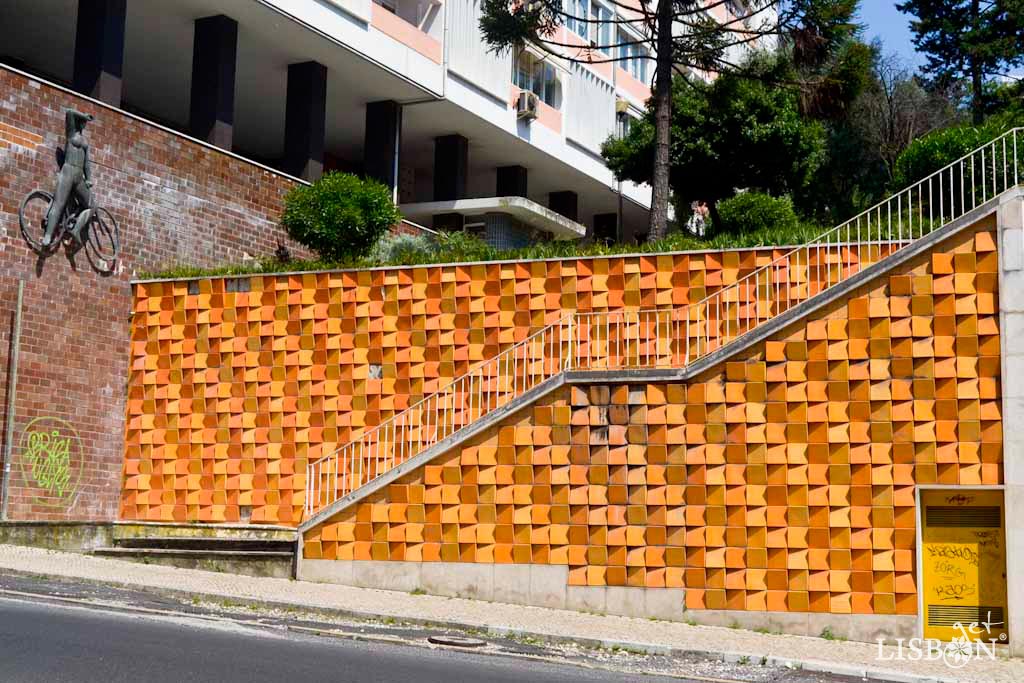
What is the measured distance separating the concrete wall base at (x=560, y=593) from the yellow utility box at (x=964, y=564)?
41 cm

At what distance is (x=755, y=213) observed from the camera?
76.9 feet

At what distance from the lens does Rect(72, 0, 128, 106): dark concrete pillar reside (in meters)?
22.3

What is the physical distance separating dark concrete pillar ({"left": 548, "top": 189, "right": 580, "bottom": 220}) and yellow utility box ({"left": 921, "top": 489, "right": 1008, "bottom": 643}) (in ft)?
70.8

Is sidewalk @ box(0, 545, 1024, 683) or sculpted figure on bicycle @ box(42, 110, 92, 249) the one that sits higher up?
sculpted figure on bicycle @ box(42, 110, 92, 249)

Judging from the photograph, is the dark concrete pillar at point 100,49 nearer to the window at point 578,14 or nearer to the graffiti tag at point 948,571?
the window at point 578,14

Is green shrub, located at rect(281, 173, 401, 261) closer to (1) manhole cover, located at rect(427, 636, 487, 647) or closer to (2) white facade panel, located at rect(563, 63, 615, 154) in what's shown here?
(1) manhole cover, located at rect(427, 636, 487, 647)

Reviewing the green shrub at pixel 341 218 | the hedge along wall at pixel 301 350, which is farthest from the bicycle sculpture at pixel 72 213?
the green shrub at pixel 341 218

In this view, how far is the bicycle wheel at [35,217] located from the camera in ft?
62.4

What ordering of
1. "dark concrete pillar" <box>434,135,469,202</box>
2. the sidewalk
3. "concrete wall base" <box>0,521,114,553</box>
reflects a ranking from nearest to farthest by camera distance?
the sidewalk
"concrete wall base" <box>0,521,114,553</box>
"dark concrete pillar" <box>434,135,469,202</box>

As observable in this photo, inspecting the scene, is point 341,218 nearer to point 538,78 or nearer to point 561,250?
point 561,250

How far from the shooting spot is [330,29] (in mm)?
25266

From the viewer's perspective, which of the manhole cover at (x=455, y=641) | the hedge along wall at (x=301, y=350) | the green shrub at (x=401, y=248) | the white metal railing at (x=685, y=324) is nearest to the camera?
the manhole cover at (x=455, y=641)

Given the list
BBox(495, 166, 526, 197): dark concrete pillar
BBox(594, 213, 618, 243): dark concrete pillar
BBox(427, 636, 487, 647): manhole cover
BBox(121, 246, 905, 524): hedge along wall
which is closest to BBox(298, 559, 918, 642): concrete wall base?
BBox(121, 246, 905, 524): hedge along wall

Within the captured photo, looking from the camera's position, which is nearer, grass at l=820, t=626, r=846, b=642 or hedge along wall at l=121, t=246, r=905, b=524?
grass at l=820, t=626, r=846, b=642
